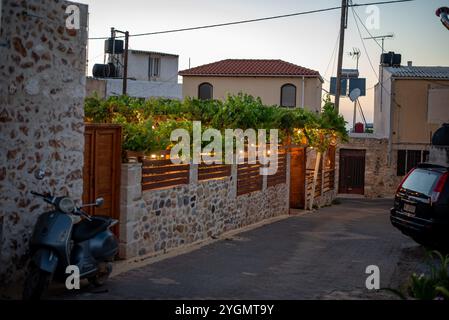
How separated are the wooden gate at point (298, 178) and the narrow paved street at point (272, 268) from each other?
5.62 m

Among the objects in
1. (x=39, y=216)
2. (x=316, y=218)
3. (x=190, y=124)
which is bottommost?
(x=316, y=218)

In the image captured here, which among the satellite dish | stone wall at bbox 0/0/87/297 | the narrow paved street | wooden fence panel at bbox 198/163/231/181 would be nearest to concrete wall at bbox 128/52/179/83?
the satellite dish

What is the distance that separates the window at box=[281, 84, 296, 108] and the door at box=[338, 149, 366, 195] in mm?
6712

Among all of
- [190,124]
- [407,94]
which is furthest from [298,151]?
[407,94]

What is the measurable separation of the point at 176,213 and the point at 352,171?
23.2m

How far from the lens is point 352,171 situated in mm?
33688

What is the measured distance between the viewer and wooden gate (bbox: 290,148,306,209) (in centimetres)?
2153

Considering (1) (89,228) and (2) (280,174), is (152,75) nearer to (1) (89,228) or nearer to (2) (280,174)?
(2) (280,174)

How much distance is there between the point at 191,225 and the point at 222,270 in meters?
2.54

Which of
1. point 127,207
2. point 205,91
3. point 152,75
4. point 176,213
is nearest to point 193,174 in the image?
point 176,213

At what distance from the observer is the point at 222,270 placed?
1006 cm

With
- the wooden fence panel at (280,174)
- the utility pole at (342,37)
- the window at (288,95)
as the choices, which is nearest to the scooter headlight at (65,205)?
the wooden fence panel at (280,174)

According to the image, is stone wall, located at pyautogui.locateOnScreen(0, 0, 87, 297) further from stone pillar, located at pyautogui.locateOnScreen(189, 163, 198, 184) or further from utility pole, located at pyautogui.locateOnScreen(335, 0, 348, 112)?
utility pole, located at pyautogui.locateOnScreen(335, 0, 348, 112)

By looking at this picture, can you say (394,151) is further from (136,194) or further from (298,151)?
(136,194)
